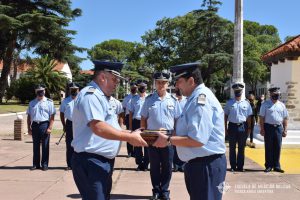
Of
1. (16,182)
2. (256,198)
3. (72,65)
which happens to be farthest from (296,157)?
(72,65)

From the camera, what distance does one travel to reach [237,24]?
1509cm

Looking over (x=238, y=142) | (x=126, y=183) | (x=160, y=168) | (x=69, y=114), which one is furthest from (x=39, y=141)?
(x=238, y=142)

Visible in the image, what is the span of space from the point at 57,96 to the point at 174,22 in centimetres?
1709

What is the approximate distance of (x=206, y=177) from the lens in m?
3.73

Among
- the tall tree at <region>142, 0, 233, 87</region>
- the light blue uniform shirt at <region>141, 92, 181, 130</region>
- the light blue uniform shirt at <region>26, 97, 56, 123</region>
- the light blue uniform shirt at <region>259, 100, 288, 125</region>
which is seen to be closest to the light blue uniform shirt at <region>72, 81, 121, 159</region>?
the light blue uniform shirt at <region>141, 92, 181, 130</region>

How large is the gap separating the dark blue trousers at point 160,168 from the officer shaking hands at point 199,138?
2875mm

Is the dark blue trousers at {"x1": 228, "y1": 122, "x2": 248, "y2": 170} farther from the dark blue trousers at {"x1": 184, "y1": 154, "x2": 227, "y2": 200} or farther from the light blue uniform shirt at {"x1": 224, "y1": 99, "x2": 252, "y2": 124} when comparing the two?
the dark blue trousers at {"x1": 184, "y1": 154, "x2": 227, "y2": 200}

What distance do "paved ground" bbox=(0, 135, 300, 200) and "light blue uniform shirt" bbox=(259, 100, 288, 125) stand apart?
1.11 meters

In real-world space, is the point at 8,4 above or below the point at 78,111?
above

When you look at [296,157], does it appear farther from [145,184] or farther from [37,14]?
[37,14]

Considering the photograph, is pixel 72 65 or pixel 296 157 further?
pixel 72 65

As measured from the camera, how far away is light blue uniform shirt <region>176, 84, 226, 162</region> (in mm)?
3543

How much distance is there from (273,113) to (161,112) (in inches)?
117

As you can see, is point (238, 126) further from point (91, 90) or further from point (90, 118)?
point (90, 118)
